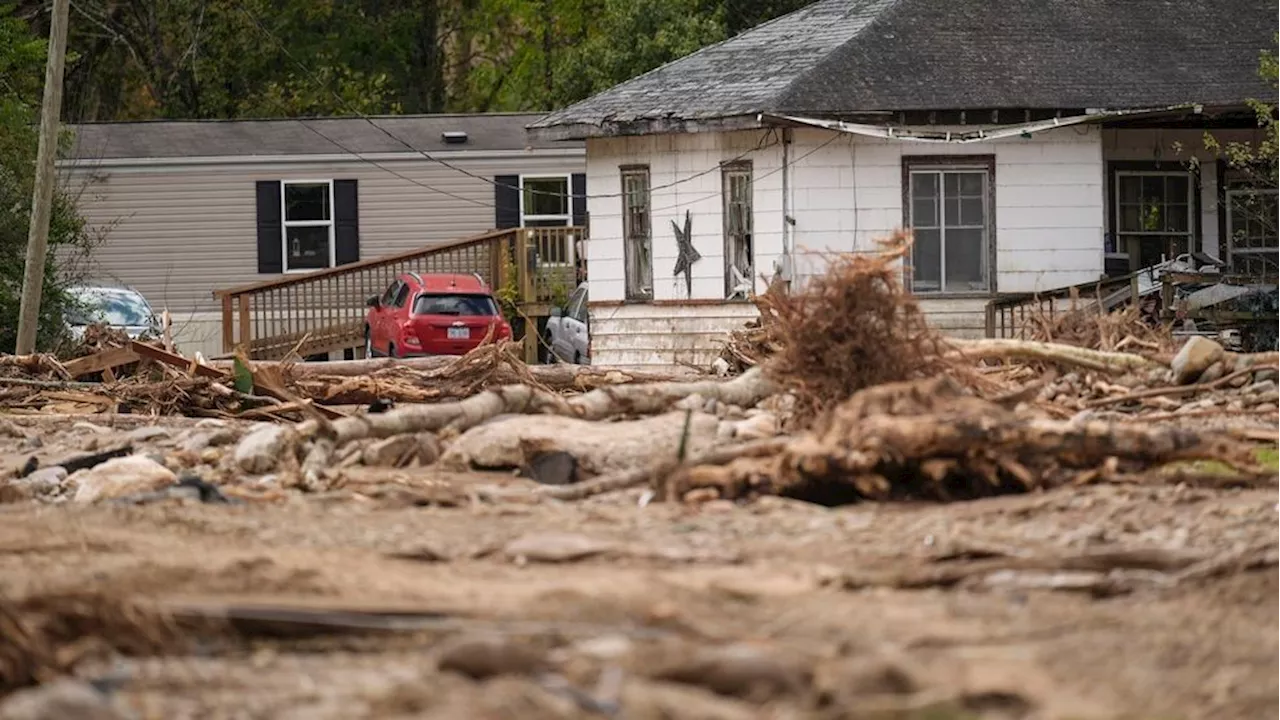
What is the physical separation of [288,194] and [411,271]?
2838mm

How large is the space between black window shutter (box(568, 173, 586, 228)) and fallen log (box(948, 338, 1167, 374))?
68.6ft

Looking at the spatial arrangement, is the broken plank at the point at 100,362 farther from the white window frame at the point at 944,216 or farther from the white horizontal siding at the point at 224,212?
the white horizontal siding at the point at 224,212

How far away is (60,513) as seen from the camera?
13.3m

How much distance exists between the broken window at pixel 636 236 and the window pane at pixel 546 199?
1004cm

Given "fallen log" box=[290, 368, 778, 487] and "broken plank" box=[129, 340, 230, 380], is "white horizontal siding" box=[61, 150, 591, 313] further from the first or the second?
"fallen log" box=[290, 368, 778, 487]

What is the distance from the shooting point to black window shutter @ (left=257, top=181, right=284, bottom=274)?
130ft

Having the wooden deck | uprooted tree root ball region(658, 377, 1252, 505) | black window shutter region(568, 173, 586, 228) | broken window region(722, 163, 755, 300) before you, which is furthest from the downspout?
uprooted tree root ball region(658, 377, 1252, 505)

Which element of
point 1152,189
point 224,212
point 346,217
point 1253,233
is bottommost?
point 1253,233

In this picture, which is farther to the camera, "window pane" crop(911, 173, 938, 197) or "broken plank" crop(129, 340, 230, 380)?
"window pane" crop(911, 173, 938, 197)

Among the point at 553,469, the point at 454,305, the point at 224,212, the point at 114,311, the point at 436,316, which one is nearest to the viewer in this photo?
the point at 553,469

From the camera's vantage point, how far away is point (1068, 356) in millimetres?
18875

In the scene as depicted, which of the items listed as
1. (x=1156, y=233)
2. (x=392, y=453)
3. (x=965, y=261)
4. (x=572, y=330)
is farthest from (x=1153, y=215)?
(x=392, y=453)

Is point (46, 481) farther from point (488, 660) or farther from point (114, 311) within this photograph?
point (114, 311)

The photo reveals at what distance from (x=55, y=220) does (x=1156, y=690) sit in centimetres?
2674
